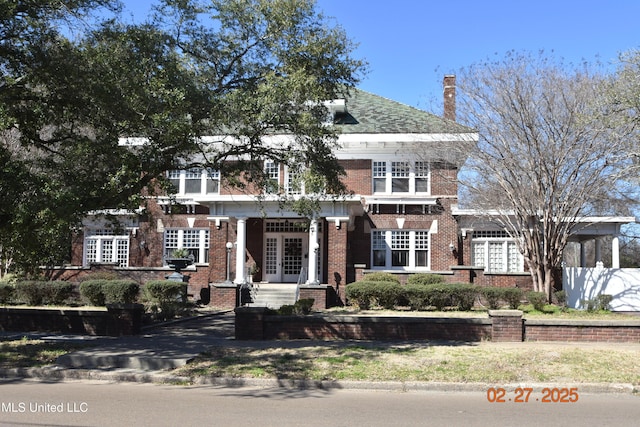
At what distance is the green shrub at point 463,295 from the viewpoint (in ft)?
65.9

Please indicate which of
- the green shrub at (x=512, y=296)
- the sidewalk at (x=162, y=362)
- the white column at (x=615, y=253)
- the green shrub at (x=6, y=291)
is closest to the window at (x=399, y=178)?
the green shrub at (x=512, y=296)

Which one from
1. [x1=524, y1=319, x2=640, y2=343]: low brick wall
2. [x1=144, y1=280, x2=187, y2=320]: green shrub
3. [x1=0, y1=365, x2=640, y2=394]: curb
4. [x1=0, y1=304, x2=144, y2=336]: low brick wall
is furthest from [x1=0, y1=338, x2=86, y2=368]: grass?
[x1=524, y1=319, x2=640, y2=343]: low brick wall

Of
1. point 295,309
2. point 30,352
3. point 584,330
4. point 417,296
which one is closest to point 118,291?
point 295,309

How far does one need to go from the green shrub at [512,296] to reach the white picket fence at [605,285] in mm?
3112

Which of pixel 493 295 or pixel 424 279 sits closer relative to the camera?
pixel 493 295

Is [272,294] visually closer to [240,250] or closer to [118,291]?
[240,250]

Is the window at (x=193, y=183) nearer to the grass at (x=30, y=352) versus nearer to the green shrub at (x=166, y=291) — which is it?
the green shrub at (x=166, y=291)

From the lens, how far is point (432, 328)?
44.2 ft

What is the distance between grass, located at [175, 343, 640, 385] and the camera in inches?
385

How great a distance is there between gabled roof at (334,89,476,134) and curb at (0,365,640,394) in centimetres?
1505

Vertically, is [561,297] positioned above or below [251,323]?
above

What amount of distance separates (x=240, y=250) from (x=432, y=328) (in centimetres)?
1227

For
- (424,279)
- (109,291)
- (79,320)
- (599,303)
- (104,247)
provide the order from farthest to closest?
(104,247)
(424,279)
(109,291)
(599,303)
(79,320)

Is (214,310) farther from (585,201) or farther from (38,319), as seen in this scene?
(585,201)
